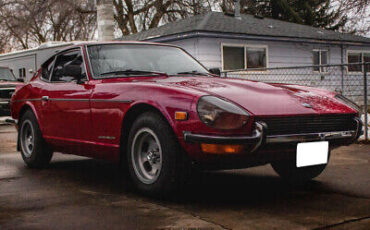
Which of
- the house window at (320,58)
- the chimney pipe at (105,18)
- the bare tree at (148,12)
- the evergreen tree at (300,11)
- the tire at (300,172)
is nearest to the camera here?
the tire at (300,172)

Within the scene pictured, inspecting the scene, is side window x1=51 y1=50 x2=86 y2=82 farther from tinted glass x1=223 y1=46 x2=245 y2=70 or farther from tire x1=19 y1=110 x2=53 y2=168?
tinted glass x1=223 y1=46 x2=245 y2=70

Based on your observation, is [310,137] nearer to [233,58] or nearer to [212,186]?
[212,186]

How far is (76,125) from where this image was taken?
5109 mm

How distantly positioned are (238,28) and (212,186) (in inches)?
494

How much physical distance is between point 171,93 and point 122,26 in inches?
1072

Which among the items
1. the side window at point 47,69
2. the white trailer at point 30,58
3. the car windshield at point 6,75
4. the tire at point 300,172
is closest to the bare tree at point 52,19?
the white trailer at point 30,58

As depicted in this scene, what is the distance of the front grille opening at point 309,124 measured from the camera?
3.88 m

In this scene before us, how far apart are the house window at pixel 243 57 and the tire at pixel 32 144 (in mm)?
10692

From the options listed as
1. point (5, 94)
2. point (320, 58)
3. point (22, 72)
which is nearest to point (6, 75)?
point (5, 94)

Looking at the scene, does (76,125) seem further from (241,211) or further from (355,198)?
(355,198)

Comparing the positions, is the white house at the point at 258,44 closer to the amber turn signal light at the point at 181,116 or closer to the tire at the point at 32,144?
the tire at the point at 32,144

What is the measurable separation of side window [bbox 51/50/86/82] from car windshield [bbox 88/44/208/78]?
17cm

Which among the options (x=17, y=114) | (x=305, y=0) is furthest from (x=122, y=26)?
(x=17, y=114)

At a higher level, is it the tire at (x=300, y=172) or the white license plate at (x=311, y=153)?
the white license plate at (x=311, y=153)
